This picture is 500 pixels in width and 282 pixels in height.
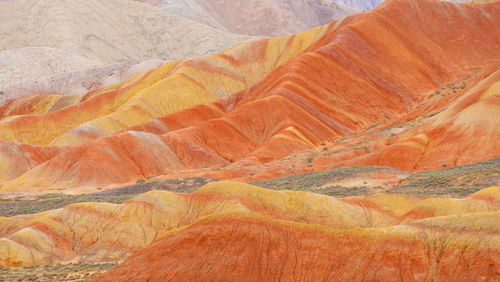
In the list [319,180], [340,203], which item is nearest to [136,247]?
[340,203]

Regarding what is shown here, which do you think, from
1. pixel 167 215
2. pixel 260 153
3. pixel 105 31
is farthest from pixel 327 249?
pixel 105 31

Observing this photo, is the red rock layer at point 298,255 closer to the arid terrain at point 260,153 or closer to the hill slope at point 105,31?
the arid terrain at point 260,153

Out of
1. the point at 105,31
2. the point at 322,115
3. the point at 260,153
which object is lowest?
the point at 260,153

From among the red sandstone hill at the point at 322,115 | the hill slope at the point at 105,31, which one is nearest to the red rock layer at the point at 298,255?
the red sandstone hill at the point at 322,115

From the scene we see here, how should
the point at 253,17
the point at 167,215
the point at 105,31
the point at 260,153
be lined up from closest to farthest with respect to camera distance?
the point at 167,215, the point at 260,153, the point at 105,31, the point at 253,17

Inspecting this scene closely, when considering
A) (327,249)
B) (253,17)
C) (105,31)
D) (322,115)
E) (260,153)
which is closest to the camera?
(327,249)

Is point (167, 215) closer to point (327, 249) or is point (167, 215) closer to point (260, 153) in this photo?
point (327, 249)
